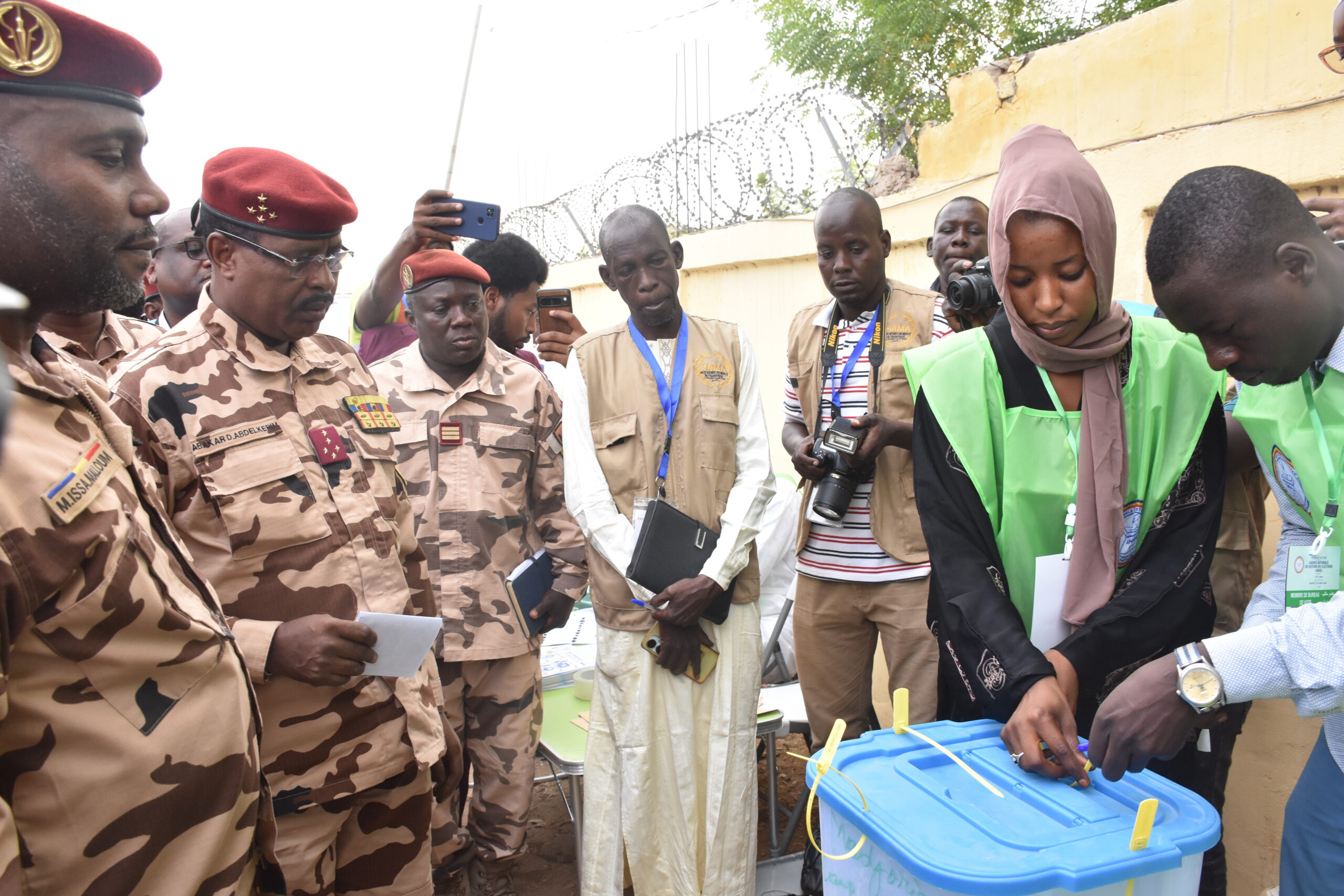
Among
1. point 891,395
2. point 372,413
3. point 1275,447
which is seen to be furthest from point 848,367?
point 372,413

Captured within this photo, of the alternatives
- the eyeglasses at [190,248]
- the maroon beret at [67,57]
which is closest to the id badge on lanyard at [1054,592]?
the maroon beret at [67,57]

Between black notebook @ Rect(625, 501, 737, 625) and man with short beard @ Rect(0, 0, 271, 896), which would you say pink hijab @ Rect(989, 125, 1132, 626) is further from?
man with short beard @ Rect(0, 0, 271, 896)

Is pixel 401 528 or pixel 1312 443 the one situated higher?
pixel 1312 443

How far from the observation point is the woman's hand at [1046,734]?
4.79ft

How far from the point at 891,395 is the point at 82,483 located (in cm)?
257

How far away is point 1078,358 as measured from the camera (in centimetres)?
185

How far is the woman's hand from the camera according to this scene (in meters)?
1.46

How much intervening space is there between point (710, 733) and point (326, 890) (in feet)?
4.26

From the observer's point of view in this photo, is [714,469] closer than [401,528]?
No

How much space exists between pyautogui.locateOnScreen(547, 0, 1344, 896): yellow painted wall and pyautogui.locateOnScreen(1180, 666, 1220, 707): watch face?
1755mm

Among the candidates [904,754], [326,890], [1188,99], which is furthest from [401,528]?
[1188,99]

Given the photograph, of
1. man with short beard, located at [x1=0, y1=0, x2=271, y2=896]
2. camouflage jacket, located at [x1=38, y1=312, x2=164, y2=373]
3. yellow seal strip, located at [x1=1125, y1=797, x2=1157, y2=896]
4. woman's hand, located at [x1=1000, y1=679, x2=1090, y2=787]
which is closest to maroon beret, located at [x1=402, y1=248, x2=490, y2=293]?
camouflage jacket, located at [x1=38, y1=312, x2=164, y2=373]

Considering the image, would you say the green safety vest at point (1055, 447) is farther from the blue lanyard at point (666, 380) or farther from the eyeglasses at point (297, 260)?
the eyeglasses at point (297, 260)

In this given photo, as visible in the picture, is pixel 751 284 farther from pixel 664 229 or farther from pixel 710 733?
pixel 710 733
